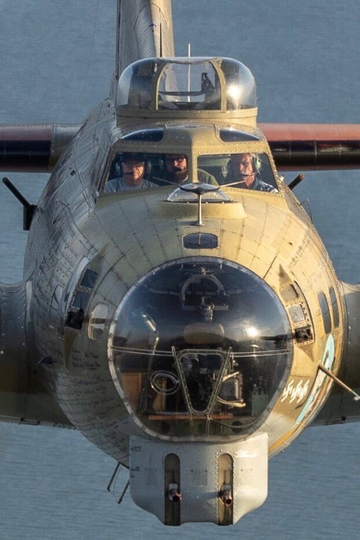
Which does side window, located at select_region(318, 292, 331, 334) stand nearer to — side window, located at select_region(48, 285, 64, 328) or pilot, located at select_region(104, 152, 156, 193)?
pilot, located at select_region(104, 152, 156, 193)

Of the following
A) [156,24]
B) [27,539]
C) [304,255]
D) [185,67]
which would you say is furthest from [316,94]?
[304,255]

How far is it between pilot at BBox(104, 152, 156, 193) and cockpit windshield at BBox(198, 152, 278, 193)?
27.2 inches

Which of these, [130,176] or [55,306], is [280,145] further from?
[55,306]

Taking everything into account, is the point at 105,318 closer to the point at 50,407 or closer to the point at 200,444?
the point at 200,444

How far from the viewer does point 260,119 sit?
42.5 meters

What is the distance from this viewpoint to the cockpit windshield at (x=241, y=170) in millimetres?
19844

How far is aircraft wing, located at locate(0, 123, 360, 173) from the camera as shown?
25.9 meters

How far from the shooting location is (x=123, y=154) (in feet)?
65.9

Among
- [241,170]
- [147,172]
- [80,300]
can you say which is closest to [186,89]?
[241,170]

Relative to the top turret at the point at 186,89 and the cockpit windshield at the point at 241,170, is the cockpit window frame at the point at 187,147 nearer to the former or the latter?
the cockpit windshield at the point at 241,170

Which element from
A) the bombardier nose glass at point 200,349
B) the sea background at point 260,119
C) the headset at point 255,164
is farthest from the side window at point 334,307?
the sea background at point 260,119

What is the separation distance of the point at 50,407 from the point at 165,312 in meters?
5.03

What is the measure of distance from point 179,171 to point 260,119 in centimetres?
2312

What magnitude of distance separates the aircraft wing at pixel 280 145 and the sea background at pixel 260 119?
257 inches
